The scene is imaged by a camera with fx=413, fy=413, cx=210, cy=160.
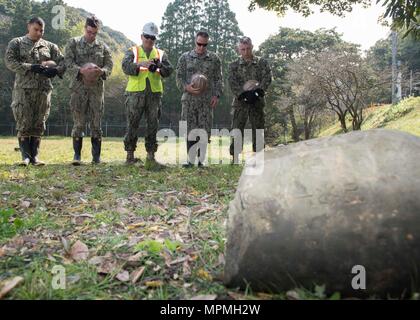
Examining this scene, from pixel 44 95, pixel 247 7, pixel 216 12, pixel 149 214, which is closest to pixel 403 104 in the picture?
pixel 247 7

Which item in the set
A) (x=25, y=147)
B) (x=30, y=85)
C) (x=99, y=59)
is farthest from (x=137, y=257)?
(x=99, y=59)

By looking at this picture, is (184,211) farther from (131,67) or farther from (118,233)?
(131,67)

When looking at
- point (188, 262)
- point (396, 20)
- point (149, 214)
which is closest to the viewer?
point (188, 262)

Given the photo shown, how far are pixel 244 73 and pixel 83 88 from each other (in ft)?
9.62

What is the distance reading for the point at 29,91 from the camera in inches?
273

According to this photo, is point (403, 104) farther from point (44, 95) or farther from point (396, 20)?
point (44, 95)

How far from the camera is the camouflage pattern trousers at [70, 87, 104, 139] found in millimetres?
7062

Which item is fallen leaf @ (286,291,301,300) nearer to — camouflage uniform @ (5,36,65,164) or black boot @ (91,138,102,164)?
black boot @ (91,138,102,164)

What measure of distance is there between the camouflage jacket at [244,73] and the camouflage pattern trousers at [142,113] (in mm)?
1606

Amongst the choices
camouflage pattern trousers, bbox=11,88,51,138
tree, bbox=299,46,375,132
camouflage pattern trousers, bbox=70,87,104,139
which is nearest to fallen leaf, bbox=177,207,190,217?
camouflage pattern trousers, bbox=70,87,104,139

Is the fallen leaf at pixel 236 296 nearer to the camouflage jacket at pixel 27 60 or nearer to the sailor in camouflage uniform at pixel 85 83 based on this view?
the sailor in camouflage uniform at pixel 85 83

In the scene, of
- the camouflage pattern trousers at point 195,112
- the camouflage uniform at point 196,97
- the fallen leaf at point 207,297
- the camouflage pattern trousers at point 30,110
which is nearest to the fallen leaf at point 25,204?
the fallen leaf at point 207,297

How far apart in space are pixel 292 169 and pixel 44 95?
595 cm
